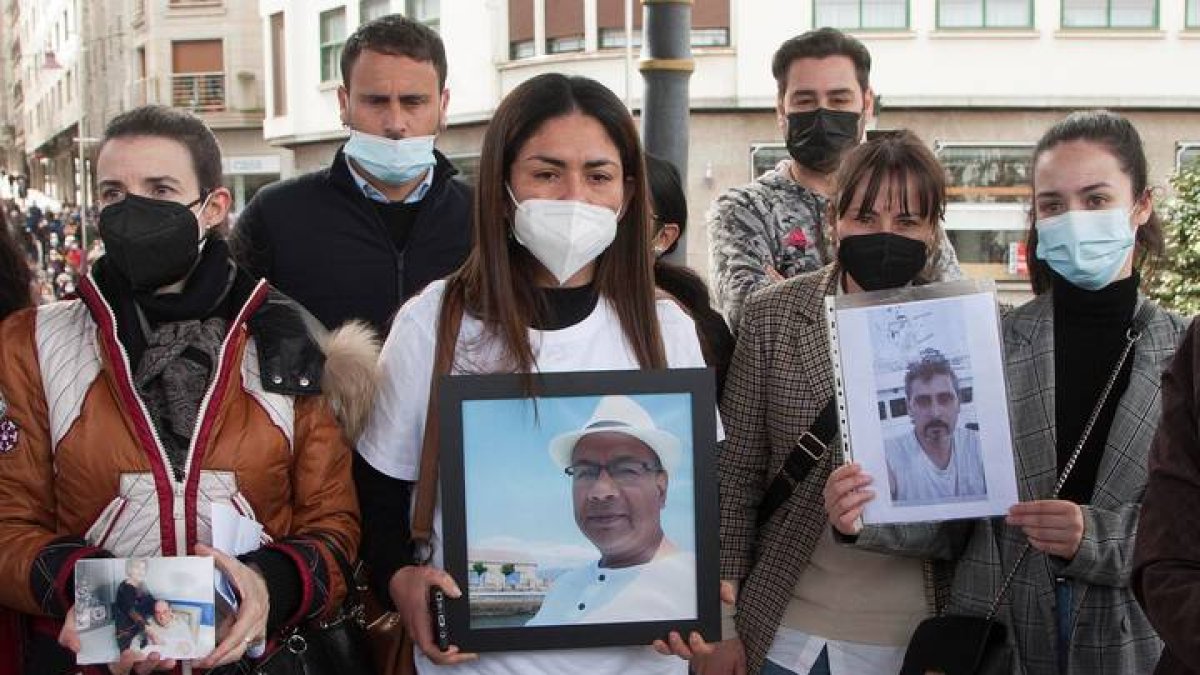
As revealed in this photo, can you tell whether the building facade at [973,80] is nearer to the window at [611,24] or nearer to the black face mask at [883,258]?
the window at [611,24]

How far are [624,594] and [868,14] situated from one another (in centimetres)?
2244

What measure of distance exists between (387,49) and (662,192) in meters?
1.01

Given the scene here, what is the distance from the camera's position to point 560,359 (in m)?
2.57

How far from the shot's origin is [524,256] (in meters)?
2.68

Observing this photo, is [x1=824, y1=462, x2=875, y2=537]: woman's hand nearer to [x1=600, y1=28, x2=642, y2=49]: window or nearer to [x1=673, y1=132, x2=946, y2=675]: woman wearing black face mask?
[x1=673, y1=132, x2=946, y2=675]: woman wearing black face mask

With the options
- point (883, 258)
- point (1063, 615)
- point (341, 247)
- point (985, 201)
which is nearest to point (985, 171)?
point (985, 201)

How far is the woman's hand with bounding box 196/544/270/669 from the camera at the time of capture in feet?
7.86

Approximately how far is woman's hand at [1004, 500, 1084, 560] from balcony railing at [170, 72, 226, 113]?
3943 cm

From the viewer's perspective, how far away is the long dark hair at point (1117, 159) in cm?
305

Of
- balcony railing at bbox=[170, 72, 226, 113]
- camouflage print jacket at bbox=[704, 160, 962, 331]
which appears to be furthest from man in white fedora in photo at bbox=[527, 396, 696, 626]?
balcony railing at bbox=[170, 72, 226, 113]

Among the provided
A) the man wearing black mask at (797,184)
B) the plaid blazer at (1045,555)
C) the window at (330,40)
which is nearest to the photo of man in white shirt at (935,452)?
the plaid blazer at (1045,555)

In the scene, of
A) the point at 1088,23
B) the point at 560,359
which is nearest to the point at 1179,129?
the point at 1088,23

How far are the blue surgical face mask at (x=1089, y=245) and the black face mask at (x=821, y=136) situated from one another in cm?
Answer: 103

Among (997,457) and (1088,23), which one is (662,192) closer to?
(997,457)
